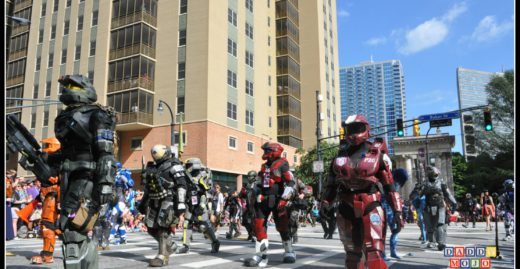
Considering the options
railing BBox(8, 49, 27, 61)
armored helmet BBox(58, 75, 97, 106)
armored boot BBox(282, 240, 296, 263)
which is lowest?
armored boot BBox(282, 240, 296, 263)

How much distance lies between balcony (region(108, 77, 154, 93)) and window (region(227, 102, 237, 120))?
6.78 metres

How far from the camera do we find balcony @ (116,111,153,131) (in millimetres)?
35156

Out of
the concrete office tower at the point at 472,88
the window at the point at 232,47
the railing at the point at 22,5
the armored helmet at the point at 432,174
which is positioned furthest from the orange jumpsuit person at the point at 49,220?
the railing at the point at 22,5

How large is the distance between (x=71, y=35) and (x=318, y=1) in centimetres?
3111

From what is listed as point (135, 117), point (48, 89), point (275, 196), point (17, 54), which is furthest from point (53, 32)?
point (275, 196)

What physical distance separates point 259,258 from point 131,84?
30.6m

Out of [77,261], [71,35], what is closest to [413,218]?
[77,261]

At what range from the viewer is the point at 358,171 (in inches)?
211

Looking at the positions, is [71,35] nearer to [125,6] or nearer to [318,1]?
[125,6]

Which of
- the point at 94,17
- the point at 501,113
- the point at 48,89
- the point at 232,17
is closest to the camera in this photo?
the point at 232,17

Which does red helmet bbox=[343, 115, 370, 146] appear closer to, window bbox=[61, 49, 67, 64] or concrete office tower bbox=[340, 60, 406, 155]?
window bbox=[61, 49, 67, 64]

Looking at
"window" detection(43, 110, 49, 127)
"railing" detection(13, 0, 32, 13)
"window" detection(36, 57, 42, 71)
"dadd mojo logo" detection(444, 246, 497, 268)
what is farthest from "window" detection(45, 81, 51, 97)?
"dadd mojo logo" detection(444, 246, 497, 268)

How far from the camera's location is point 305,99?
179 ft

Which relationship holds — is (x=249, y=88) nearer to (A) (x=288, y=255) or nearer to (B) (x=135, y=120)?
(B) (x=135, y=120)
